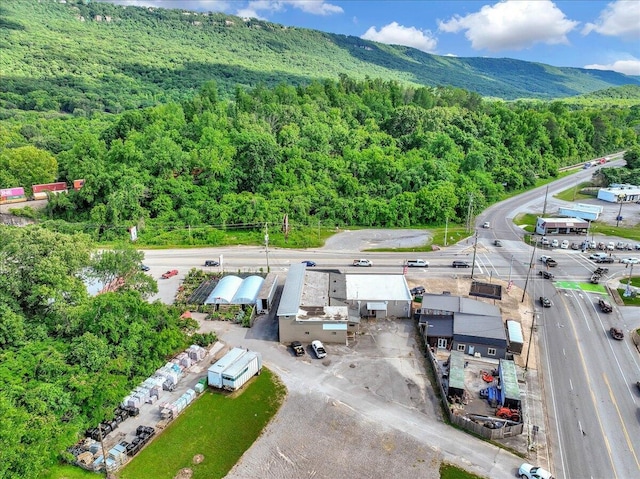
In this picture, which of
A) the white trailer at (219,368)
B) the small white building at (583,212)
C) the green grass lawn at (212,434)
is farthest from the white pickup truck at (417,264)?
the small white building at (583,212)

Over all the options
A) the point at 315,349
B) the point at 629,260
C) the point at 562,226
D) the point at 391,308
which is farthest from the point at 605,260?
the point at 315,349

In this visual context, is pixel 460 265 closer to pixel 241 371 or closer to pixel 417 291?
pixel 417 291

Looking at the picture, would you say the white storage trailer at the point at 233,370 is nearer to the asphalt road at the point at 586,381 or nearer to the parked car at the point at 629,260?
the asphalt road at the point at 586,381

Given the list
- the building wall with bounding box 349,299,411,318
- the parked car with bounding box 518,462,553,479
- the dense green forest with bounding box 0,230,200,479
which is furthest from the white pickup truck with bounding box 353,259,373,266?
the parked car with bounding box 518,462,553,479

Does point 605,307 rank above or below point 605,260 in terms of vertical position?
below

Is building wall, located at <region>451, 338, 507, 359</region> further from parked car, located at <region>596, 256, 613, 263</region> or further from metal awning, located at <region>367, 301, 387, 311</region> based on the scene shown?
parked car, located at <region>596, 256, 613, 263</region>

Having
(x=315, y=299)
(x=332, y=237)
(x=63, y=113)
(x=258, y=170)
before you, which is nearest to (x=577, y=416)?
(x=315, y=299)
